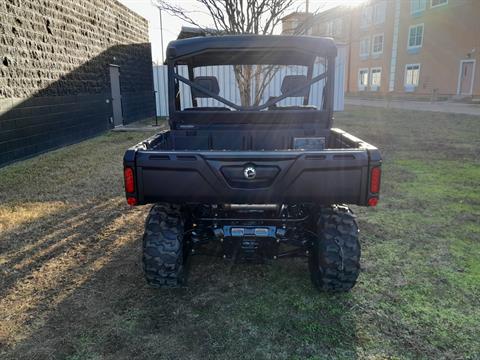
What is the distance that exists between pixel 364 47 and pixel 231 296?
44791 millimetres

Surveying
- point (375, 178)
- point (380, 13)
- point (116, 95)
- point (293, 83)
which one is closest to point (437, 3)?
point (380, 13)

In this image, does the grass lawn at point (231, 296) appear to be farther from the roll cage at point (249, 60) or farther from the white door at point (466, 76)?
the white door at point (466, 76)

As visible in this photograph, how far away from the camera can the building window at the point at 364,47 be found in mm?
41500

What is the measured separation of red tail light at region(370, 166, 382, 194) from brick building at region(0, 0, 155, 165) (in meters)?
8.23

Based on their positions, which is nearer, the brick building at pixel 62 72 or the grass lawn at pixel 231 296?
the grass lawn at pixel 231 296

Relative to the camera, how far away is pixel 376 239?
14.2 feet

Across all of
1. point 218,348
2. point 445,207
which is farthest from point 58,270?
point 445,207

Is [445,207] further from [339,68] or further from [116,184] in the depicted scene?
[339,68]

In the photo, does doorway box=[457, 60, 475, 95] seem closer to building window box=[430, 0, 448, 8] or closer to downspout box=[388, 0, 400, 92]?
building window box=[430, 0, 448, 8]

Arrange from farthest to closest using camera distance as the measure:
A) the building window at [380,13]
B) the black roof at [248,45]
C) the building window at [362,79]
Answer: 1. the building window at [362,79]
2. the building window at [380,13]
3. the black roof at [248,45]

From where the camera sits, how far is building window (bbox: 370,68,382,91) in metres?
39.9

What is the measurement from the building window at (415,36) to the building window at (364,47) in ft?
23.3

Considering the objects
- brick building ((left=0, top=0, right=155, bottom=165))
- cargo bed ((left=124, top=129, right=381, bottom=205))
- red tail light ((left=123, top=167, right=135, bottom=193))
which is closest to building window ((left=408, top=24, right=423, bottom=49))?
brick building ((left=0, top=0, right=155, bottom=165))

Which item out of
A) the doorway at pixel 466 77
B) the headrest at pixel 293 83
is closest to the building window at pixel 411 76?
the doorway at pixel 466 77
